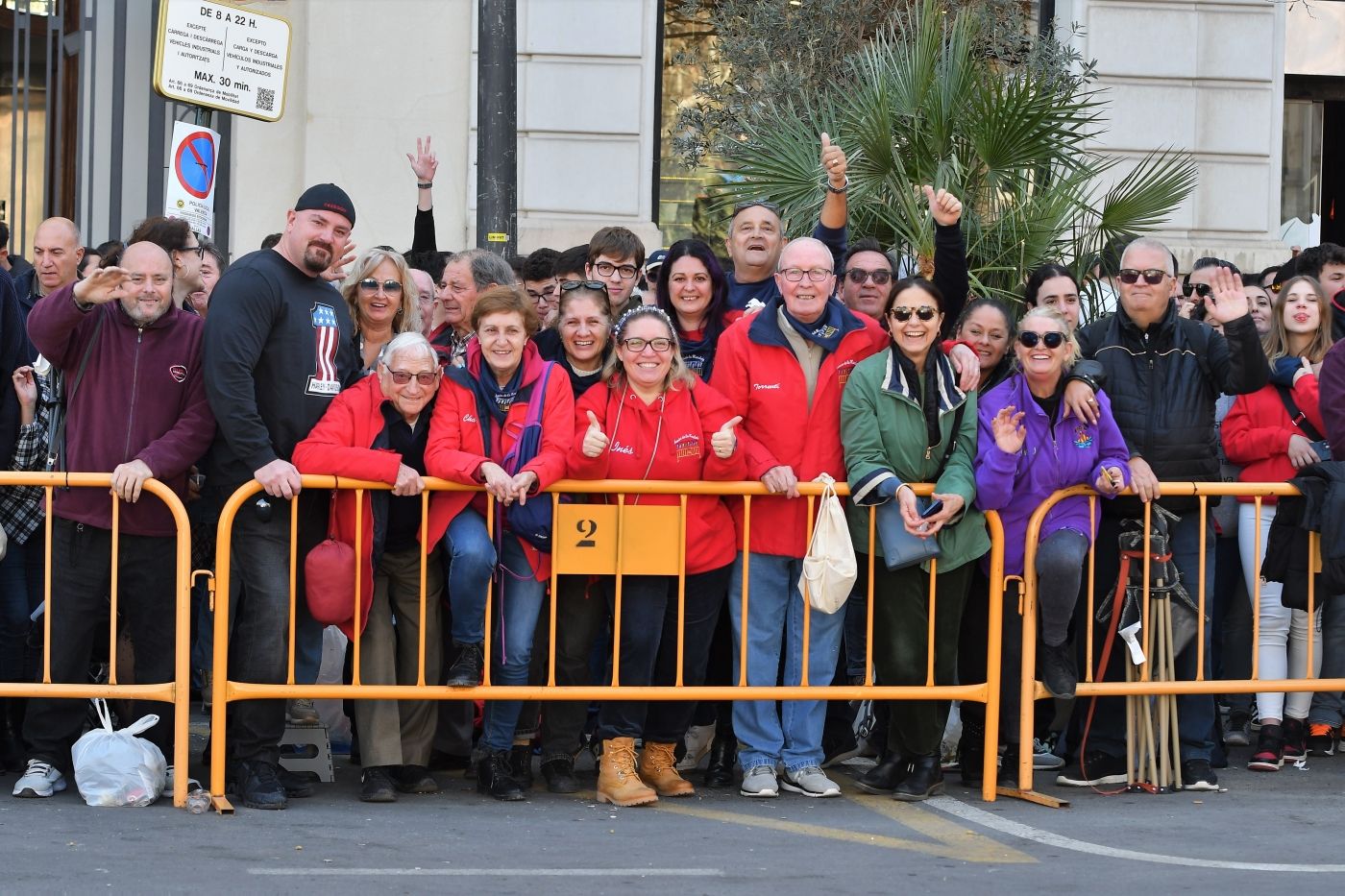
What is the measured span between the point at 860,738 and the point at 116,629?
3202 mm

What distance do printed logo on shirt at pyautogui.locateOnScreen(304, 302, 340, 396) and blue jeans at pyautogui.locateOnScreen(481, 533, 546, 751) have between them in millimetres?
893

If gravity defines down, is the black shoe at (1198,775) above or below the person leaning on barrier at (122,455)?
below

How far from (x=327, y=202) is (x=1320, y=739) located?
198 inches

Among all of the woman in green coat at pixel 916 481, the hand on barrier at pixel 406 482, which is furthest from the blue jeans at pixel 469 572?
the woman in green coat at pixel 916 481

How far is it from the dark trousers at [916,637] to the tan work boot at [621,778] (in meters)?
1.03

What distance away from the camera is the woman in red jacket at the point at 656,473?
280 inches

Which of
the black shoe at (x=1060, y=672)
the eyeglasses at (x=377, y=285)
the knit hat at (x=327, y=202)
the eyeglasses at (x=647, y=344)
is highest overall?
the knit hat at (x=327, y=202)

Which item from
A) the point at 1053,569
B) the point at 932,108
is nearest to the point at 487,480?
the point at 1053,569

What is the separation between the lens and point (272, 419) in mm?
7043

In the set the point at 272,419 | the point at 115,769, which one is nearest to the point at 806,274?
the point at 272,419

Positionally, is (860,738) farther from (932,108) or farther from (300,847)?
(932,108)

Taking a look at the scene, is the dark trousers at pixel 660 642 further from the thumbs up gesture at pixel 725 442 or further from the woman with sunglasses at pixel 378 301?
the woman with sunglasses at pixel 378 301

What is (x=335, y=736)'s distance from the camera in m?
8.07

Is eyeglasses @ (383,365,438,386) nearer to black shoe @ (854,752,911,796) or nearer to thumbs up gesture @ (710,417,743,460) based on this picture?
thumbs up gesture @ (710,417,743,460)
